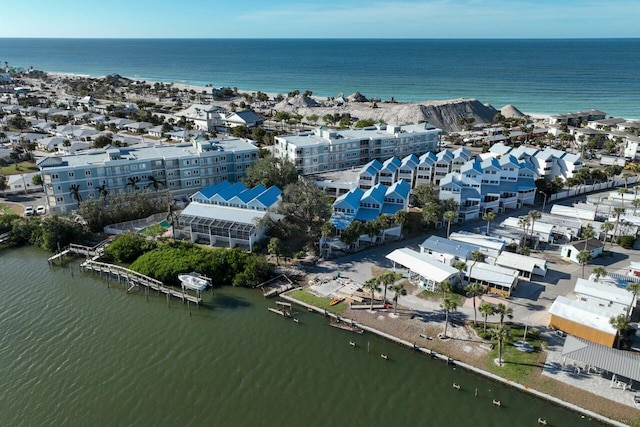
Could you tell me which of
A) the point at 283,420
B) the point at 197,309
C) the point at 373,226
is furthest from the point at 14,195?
the point at 283,420

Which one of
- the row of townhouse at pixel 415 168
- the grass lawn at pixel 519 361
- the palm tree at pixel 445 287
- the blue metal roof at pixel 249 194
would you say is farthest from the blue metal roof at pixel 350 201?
the grass lawn at pixel 519 361

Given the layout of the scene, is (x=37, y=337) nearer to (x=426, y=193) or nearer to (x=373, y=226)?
(x=373, y=226)

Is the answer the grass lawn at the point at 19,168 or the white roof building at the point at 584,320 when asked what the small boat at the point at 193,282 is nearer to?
the white roof building at the point at 584,320

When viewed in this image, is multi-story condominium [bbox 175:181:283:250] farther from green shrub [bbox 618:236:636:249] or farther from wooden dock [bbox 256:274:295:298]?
green shrub [bbox 618:236:636:249]

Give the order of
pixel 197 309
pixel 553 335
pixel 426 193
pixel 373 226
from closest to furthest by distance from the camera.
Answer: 1. pixel 553 335
2. pixel 197 309
3. pixel 373 226
4. pixel 426 193

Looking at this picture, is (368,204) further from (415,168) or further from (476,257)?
(415,168)

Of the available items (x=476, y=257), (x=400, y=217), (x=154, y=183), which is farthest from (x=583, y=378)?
(x=154, y=183)

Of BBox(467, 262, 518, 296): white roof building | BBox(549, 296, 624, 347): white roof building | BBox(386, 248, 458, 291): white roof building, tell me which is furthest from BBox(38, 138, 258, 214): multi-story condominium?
BBox(549, 296, 624, 347): white roof building
